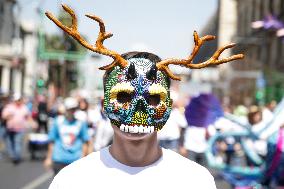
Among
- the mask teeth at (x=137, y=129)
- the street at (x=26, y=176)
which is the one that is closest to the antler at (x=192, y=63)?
the mask teeth at (x=137, y=129)

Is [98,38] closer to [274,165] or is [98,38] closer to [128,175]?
[128,175]

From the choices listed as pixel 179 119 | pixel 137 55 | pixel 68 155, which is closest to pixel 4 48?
pixel 179 119

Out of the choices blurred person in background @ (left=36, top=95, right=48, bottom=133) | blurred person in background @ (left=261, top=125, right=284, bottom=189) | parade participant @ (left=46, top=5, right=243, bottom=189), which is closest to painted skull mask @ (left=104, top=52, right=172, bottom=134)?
parade participant @ (left=46, top=5, right=243, bottom=189)

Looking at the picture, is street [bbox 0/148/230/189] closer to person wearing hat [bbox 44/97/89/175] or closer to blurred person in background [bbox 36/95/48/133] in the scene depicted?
person wearing hat [bbox 44/97/89/175]

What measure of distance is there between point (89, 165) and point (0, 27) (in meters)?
59.1

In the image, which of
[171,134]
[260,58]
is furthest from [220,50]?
[260,58]

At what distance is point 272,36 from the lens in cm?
4531

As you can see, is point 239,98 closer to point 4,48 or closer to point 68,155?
point 4,48

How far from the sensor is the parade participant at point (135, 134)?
290 centimetres

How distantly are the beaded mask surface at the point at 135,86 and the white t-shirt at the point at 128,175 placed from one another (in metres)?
0.17

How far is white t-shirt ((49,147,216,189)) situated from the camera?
2.90m

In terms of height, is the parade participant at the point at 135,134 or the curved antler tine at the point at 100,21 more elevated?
the curved antler tine at the point at 100,21

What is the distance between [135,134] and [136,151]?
0.25ft

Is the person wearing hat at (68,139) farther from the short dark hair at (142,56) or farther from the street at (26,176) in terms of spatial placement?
the short dark hair at (142,56)
